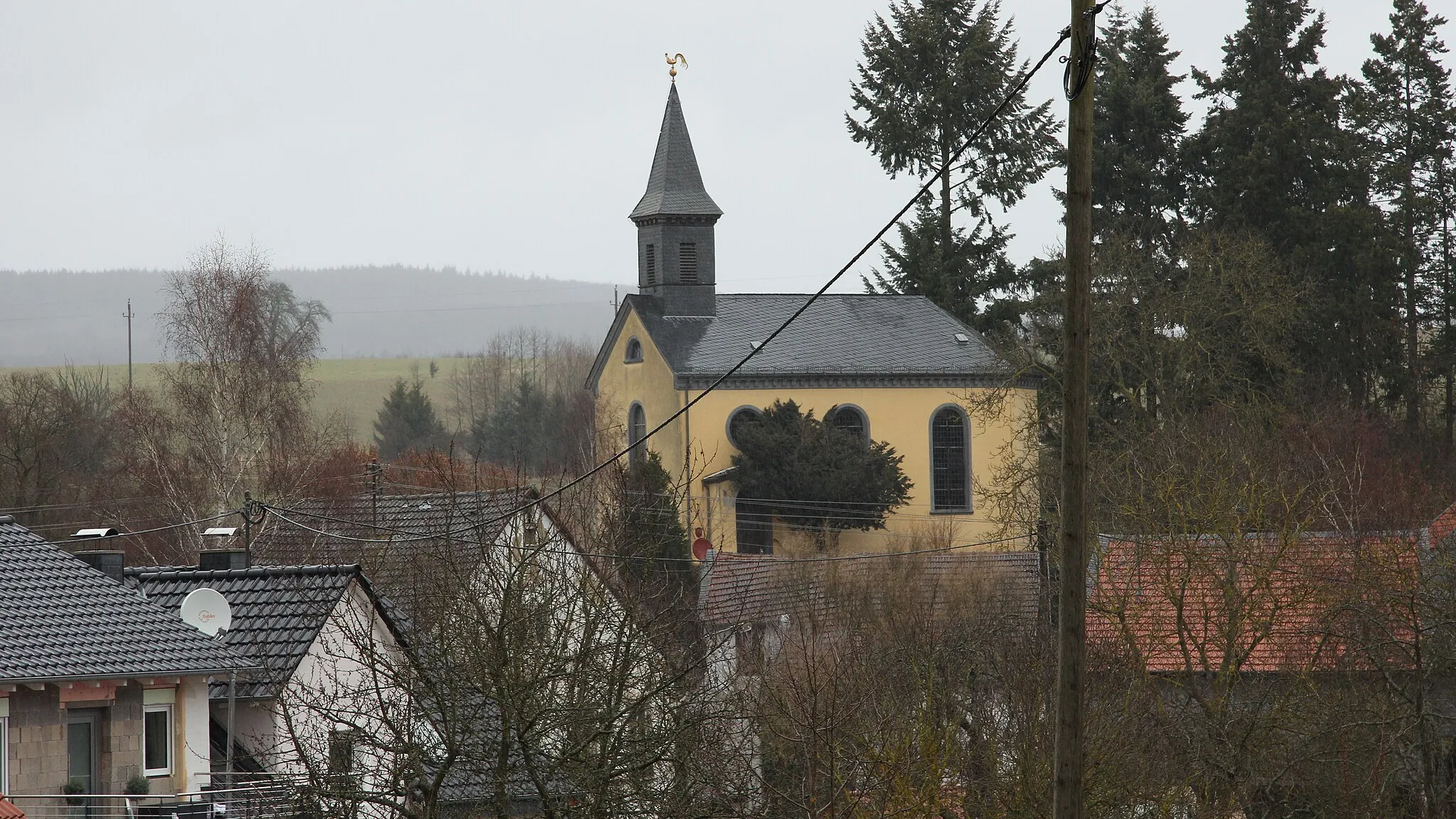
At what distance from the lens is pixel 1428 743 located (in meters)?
18.6

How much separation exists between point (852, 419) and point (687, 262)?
261 inches

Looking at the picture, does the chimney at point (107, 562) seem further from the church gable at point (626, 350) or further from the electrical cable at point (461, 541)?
the church gable at point (626, 350)

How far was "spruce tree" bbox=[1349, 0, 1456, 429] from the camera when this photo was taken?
45531mm

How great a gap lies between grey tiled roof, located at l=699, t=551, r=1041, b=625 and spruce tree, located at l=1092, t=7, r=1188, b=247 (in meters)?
17.3

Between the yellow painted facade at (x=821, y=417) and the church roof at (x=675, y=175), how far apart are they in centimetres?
335

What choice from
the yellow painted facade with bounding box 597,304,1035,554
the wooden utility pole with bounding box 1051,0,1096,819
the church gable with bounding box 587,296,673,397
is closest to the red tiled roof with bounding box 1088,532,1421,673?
the wooden utility pole with bounding box 1051,0,1096,819

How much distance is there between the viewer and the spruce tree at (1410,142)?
45.5m

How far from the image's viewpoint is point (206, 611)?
18.5 m

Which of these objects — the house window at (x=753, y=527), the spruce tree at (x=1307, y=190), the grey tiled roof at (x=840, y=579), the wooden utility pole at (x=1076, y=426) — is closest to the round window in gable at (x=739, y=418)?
the house window at (x=753, y=527)

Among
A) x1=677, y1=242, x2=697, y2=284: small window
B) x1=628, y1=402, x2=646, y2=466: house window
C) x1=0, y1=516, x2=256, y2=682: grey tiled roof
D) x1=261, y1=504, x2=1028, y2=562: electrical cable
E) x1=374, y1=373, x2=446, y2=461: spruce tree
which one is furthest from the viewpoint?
x1=374, y1=373, x2=446, y2=461: spruce tree

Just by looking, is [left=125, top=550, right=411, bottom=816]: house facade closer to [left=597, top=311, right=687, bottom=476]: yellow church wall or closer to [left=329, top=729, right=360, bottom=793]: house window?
[left=329, top=729, right=360, bottom=793]: house window

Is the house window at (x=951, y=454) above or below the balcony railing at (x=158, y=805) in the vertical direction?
above

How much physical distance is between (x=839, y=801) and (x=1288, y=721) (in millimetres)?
6163

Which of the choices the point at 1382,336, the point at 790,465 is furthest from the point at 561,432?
the point at 1382,336
